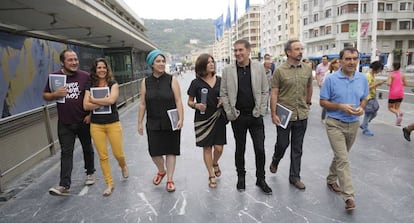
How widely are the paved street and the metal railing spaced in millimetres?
190

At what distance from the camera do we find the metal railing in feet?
14.6

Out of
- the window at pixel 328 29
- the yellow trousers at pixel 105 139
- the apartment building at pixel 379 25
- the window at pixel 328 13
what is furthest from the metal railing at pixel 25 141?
the window at pixel 328 13

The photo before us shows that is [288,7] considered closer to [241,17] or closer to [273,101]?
[241,17]

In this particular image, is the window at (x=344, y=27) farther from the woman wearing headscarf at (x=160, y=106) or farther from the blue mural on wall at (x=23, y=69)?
the woman wearing headscarf at (x=160, y=106)

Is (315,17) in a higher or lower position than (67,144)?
higher

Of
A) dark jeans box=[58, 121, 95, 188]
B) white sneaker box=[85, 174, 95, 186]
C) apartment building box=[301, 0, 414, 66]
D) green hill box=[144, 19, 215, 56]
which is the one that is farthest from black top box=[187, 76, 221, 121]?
green hill box=[144, 19, 215, 56]

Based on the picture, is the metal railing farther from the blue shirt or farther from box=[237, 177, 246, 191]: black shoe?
the blue shirt

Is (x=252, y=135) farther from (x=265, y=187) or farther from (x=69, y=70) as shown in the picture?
(x=69, y=70)

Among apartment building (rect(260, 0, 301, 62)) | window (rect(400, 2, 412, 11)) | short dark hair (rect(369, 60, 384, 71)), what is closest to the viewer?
short dark hair (rect(369, 60, 384, 71))

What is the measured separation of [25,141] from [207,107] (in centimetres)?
318

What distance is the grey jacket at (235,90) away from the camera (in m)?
3.70

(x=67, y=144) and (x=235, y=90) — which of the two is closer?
(x=235, y=90)

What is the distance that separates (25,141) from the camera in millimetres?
5078

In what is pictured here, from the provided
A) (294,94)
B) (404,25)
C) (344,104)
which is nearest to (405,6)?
(404,25)
